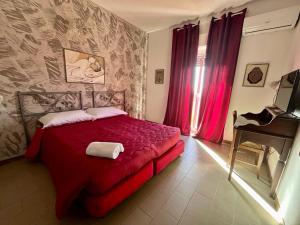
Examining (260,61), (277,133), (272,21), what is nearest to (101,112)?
(277,133)

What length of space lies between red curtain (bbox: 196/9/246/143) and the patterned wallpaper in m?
2.32

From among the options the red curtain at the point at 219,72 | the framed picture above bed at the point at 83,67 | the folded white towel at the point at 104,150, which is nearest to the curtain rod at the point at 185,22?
the red curtain at the point at 219,72

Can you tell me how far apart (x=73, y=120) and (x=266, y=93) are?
12.2 ft

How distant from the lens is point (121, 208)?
4.69 feet

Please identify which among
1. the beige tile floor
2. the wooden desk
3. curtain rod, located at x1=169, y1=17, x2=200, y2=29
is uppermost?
curtain rod, located at x1=169, y1=17, x2=200, y2=29

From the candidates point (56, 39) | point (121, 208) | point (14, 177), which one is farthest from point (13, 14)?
point (121, 208)

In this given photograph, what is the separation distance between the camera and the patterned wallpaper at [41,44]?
1958 millimetres

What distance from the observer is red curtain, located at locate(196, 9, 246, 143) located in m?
2.77

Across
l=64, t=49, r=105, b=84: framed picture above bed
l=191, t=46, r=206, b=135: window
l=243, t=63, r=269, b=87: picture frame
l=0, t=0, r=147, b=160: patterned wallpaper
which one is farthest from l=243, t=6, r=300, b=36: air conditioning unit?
l=64, t=49, r=105, b=84: framed picture above bed

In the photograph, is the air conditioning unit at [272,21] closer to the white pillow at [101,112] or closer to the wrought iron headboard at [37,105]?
the white pillow at [101,112]

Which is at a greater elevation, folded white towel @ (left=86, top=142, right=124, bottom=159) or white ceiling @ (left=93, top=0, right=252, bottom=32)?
white ceiling @ (left=93, top=0, right=252, bottom=32)

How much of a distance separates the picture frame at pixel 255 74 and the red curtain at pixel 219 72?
273mm

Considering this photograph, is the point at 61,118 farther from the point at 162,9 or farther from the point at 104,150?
the point at 162,9

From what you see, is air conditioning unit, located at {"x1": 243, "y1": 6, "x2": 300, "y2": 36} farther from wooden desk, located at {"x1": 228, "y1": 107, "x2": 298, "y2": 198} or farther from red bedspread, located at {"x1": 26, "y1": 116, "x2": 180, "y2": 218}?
red bedspread, located at {"x1": 26, "y1": 116, "x2": 180, "y2": 218}
